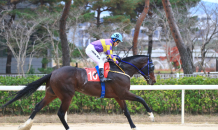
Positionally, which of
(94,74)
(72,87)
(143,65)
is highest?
(143,65)

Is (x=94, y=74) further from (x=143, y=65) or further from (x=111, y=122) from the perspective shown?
(x=111, y=122)

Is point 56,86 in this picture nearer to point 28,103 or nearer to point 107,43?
point 107,43

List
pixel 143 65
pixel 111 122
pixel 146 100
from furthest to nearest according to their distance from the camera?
pixel 146 100, pixel 111 122, pixel 143 65

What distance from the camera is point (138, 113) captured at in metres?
5.89

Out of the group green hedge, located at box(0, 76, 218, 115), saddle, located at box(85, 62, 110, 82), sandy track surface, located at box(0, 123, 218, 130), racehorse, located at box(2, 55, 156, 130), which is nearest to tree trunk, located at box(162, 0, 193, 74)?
green hedge, located at box(0, 76, 218, 115)

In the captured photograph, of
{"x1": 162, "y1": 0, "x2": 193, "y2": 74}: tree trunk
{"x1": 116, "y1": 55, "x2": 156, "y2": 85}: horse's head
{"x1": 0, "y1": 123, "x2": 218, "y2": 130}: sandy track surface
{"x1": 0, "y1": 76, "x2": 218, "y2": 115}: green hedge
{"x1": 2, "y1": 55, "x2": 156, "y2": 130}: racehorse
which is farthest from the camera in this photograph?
{"x1": 162, "y1": 0, "x2": 193, "y2": 74}: tree trunk

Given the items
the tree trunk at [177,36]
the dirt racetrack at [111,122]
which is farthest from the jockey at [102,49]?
the tree trunk at [177,36]

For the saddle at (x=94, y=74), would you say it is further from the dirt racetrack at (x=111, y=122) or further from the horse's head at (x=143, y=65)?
the dirt racetrack at (x=111, y=122)

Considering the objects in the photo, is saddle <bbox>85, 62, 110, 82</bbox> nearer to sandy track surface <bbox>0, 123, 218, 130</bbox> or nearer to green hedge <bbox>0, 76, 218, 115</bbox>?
sandy track surface <bbox>0, 123, 218, 130</bbox>

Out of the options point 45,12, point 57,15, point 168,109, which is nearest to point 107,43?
point 168,109

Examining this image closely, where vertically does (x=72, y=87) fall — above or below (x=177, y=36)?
below

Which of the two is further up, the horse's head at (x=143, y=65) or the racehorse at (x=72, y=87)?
the horse's head at (x=143, y=65)

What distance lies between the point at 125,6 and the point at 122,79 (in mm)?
13917

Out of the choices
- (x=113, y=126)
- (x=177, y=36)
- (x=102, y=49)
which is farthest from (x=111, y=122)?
(x=177, y=36)
